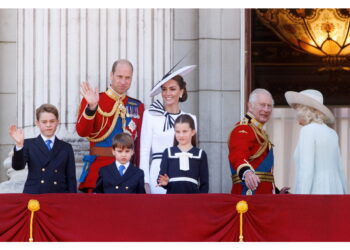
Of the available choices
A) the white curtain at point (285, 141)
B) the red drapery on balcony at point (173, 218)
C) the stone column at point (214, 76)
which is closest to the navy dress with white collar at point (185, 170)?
the red drapery on balcony at point (173, 218)

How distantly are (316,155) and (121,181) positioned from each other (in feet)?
5.79

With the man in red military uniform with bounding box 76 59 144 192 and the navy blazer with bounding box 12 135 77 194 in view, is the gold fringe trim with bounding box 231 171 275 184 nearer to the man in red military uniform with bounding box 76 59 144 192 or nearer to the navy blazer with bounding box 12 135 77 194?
the man in red military uniform with bounding box 76 59 144 192

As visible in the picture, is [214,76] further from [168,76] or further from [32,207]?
[32,207]

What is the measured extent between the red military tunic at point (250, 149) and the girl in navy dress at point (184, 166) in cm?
32

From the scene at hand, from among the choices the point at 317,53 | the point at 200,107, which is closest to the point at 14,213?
the point at 200,107

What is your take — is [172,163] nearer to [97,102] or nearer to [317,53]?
[97,102]

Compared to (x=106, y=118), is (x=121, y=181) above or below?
below

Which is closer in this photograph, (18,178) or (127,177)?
(127,177)

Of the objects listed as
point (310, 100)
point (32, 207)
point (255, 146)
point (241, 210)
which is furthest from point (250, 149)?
point (32, 207)

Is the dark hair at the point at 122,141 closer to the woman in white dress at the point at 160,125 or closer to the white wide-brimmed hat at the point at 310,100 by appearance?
the woman in white dress at the point at 160,125

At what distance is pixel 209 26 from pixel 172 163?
243cm

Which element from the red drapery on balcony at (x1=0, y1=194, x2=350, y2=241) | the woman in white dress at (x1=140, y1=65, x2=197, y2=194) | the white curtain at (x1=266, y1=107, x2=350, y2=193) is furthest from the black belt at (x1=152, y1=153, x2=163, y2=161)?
the white curtain at (x1=266, y1=107, x2=350, y2=193)

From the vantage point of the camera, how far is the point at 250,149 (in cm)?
1475

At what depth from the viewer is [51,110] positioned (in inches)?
571
